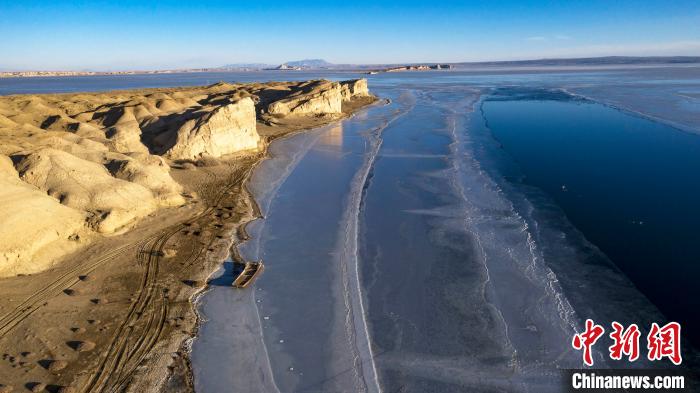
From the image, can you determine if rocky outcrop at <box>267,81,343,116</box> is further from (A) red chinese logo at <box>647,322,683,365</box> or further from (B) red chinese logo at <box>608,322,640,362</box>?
(A) red chinese logo at <box>647,322,683,365</box>

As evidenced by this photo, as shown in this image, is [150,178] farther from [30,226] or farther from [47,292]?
[47,292]

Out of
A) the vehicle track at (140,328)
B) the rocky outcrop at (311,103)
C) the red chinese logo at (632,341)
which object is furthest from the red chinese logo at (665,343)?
the rocky outcrop at (311,103)

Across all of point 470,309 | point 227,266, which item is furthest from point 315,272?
point 470,309

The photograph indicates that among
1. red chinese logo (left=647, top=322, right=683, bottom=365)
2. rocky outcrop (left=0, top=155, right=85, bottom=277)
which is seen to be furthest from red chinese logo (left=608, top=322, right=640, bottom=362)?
rocky outcrop (left=0, top=155, right=85, bottom=277)

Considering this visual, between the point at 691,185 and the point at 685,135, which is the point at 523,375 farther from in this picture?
the point at 685,135

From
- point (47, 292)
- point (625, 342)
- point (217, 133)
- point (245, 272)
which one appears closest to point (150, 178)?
point (47, 292)

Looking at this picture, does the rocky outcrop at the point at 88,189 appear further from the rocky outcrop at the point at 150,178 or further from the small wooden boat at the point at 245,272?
the small wooden boat at the point at 245,272
